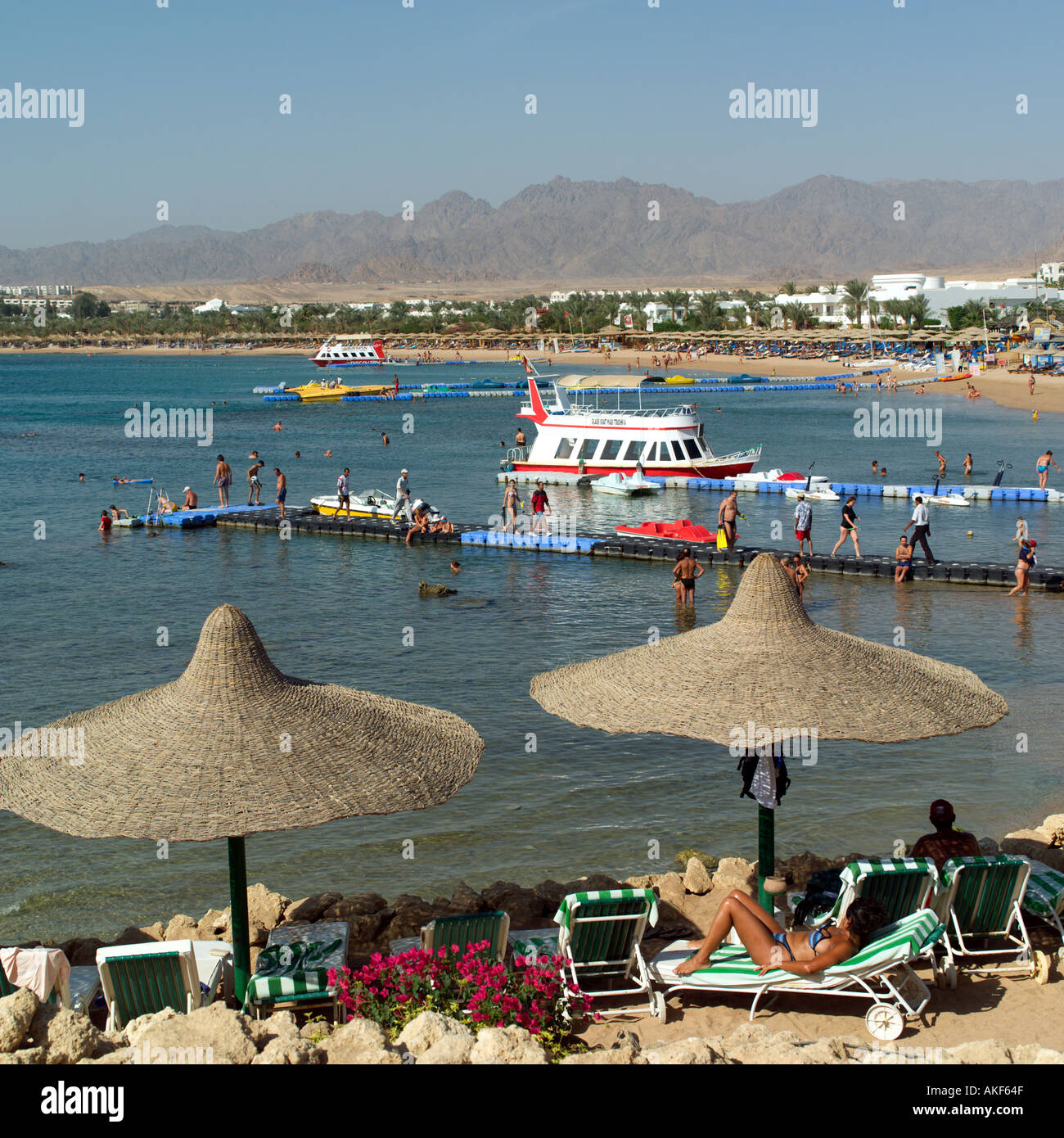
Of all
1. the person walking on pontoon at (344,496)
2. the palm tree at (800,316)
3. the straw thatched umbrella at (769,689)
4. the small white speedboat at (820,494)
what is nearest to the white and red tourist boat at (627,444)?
the small white speedboat at (820,494)

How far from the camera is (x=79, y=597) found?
2441cm

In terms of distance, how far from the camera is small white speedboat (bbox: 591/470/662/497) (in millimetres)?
38125

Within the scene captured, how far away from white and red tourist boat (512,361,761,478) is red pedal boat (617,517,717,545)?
10216 millimetres

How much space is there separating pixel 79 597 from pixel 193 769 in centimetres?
1895

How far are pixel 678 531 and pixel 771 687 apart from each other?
20999 mm

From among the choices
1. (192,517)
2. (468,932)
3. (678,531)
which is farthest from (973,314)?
(468,932)

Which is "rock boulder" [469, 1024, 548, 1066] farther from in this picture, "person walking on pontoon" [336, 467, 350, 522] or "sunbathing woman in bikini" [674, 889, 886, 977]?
"person walking on pontoon" [336, 467, 350, 522]

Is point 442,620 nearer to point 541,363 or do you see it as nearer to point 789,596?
point 789,596

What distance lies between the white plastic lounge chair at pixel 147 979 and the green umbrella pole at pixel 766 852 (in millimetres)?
3931

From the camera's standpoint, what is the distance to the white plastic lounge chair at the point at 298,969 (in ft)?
23.9

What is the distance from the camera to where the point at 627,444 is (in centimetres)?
3962

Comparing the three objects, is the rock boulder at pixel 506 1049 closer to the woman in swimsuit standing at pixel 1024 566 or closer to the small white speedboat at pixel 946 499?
the woman in swimsuit standing at pixel 1024 566

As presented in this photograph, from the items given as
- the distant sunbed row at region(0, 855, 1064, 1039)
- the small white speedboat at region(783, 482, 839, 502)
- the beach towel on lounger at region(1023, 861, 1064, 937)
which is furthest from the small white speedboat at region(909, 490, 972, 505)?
the distant sunbed row at region(0, 855, 1064, 1039)
